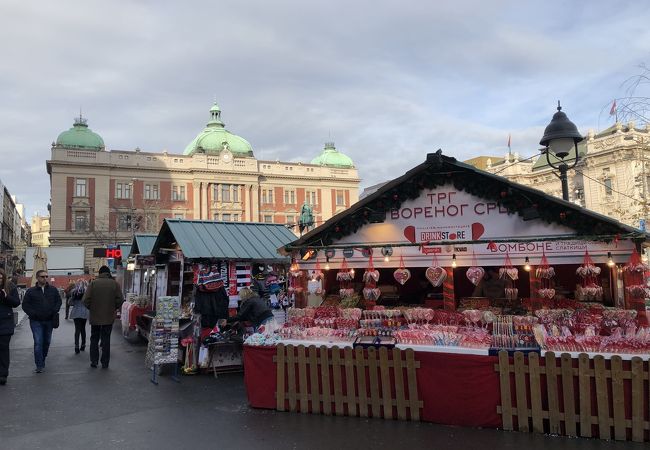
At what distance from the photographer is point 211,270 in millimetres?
10500

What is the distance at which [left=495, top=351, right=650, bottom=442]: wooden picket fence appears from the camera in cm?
527

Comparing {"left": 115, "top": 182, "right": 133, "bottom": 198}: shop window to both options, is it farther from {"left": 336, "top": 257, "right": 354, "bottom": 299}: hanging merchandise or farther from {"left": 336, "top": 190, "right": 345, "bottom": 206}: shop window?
{"left": 336, "top": 257, "right": 354, "bottom": 299}: hanging merchandise

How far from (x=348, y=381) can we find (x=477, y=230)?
3352 mm

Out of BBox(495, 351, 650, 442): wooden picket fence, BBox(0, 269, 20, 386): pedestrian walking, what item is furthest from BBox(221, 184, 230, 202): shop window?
BBox(495, 351, 650, 442): wooden picket fence

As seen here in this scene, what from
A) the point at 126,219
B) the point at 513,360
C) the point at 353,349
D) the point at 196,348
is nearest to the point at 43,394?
the point at 196,348

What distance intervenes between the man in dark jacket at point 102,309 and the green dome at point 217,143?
52608 millimetres

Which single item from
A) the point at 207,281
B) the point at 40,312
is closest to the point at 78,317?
the point at 40,312

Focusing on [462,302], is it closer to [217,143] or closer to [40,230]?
[217,143]

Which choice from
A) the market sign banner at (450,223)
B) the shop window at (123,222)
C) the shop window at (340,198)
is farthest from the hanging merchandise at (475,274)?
the shop window at (340,198)

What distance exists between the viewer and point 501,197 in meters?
7.75

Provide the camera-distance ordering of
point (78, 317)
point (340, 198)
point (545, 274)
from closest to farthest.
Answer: point (545, 274), point (78, 317), point (340, 198)

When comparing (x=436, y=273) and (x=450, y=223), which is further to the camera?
(x=436, y=273)

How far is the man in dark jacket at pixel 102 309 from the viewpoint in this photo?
934cm

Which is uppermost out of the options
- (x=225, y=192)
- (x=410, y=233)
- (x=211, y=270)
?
(x=225, y=192)
